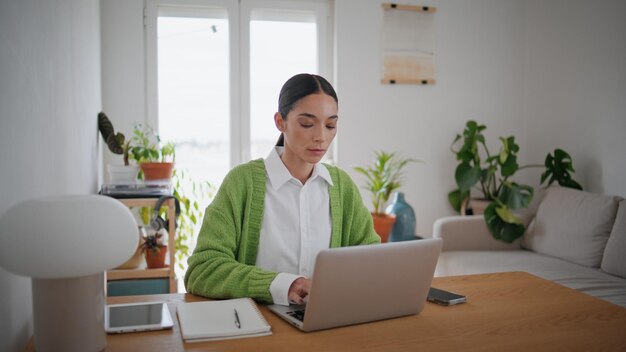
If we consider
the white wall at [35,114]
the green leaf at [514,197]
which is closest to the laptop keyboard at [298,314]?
the white wall at [35,114]

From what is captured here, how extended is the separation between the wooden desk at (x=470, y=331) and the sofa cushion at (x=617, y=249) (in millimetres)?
1762

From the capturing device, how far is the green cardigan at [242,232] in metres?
1.39

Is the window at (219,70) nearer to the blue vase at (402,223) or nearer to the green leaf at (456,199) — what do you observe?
the blue vase at (402,223)

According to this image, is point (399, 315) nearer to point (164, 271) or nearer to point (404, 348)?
point (404, 348)

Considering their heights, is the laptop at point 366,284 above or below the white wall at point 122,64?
below

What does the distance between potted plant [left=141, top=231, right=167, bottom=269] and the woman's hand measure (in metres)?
1.64

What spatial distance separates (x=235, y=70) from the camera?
13.3 feet

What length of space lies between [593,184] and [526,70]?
1.23 meters

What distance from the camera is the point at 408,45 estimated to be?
4336mm

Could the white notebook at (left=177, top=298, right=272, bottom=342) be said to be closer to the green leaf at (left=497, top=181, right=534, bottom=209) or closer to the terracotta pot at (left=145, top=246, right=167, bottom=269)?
the terracotta pot at (left=145, top=246, right=167, bottom=269)

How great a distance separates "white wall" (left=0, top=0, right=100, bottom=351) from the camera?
40.9 inches

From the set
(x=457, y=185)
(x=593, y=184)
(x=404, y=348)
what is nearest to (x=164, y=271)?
(x=404, y=348)

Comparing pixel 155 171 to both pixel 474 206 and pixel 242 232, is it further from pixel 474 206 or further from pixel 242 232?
pixel 474 206

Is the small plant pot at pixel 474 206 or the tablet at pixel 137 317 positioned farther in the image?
the small plant pot at pixel 474 206
